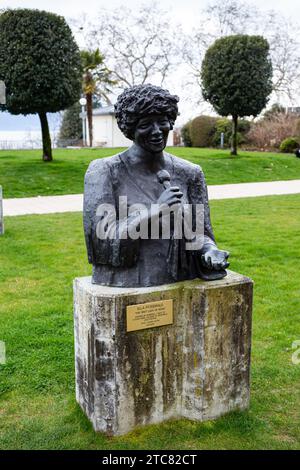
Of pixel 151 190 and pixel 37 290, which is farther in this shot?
pixel 37 290

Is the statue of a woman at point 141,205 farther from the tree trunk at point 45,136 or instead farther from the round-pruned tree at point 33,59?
the tree trunk at point 45,136

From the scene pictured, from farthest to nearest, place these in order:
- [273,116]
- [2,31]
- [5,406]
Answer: [273,116] < [2,31] < [5,406]

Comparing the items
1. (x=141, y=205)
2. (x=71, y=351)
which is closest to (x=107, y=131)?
(x=71, y=351)

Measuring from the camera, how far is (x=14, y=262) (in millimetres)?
7980

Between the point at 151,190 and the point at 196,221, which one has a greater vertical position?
the point at 151,190

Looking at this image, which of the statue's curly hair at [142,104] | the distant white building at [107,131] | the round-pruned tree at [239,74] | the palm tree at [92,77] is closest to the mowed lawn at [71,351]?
the statue's curly hair at [142,104]

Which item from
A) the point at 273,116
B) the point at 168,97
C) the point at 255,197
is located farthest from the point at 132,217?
the point at 273,116

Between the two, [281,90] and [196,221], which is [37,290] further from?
[281,90]

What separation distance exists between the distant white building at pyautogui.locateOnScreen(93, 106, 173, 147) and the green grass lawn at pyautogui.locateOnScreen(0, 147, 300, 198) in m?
15.9

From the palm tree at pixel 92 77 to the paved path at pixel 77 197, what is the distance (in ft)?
50.8

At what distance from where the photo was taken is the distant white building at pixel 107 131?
36969 mm

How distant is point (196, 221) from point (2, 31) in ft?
46.4

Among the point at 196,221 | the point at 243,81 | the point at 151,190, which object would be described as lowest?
the point at 196,221

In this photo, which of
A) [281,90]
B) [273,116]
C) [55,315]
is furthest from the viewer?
[281,90]
